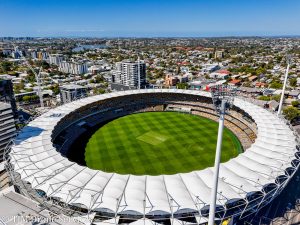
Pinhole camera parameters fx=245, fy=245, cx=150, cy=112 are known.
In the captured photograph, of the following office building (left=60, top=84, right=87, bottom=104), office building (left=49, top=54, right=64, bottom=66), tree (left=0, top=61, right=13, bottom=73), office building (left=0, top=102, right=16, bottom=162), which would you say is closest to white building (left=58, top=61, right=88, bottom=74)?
office building (left=49, top=54, right=64, bottom=66)

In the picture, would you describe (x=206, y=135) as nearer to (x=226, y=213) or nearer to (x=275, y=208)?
(x=275, y=208)

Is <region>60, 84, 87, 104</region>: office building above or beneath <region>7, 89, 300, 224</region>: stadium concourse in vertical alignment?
beneath

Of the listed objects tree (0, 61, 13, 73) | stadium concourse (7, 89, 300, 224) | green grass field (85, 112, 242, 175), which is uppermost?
stadium concourse (7, 89, 300, 224)

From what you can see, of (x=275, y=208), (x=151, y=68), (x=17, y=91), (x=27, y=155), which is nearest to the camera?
(x=275, y=208)

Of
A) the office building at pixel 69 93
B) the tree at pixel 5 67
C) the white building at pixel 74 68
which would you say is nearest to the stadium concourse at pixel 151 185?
the office building at pixel 69 93

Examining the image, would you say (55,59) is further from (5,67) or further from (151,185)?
(151,185)

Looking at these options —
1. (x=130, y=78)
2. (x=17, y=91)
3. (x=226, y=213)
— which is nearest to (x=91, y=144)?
(x=226, y=213)

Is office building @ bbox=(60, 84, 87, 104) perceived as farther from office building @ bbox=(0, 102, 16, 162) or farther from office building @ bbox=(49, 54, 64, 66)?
office building @ bbox=(49, 54, 64, 66)

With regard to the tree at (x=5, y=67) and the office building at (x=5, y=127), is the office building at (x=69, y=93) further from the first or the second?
the tree at (x=5, y=67)

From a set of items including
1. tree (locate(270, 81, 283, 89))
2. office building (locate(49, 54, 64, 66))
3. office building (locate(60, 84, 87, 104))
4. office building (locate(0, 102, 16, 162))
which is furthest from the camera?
office building (locate(49, 54, 64, 66))
